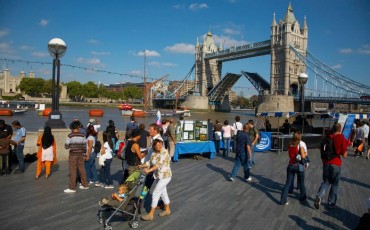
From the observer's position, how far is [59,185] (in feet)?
24.5

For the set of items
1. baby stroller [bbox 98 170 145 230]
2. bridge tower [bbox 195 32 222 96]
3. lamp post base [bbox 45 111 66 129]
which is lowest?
baby stroller [bbox 98 170 145 230]

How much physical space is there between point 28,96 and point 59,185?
134 meters

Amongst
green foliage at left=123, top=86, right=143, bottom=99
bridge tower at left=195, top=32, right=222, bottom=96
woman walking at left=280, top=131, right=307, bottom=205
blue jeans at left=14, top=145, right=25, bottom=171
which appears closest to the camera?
woman walking at left=280, top=131, right=307, bottom=205

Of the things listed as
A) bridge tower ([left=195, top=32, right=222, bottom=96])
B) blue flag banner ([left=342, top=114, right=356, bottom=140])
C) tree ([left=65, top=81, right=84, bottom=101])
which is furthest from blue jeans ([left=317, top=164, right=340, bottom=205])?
tree ([left=65, top=81, right=84, bottom=101])

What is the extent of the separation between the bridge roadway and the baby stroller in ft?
0.57

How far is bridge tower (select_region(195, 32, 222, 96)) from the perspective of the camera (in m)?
111

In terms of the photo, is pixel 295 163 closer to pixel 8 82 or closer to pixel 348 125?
pixel 348 125

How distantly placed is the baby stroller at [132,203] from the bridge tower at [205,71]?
104 metres

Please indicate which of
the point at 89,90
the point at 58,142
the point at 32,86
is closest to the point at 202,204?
the point at 58,142

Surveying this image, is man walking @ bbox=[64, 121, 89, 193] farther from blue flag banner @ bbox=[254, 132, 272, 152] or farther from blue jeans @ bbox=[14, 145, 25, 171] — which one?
blue flag banner @ bbox=[254, 132, 272, 152]

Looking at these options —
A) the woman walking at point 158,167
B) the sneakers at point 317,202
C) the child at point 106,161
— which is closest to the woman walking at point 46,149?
the child at point 106,161

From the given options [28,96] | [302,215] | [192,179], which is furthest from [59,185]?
[28,96]

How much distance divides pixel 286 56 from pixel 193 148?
253 feet

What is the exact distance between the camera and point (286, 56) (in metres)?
82.4
